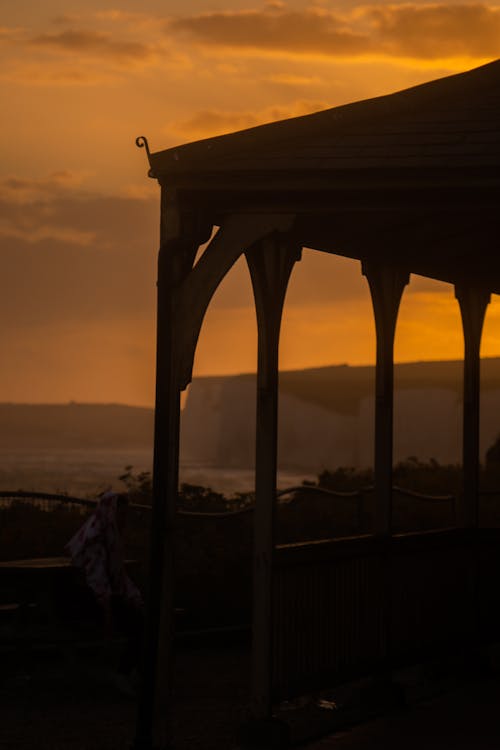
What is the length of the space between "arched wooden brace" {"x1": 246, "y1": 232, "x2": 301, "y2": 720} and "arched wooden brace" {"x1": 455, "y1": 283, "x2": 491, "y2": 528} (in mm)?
2895

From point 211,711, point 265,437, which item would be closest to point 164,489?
point 265,437

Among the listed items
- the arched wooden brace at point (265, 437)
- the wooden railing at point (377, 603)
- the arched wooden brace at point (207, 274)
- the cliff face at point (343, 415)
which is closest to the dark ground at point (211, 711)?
the wooden railing at point (377, 603)

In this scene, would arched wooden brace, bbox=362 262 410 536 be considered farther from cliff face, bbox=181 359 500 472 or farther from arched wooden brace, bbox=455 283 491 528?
cliff face, bbox=181 359 500 472

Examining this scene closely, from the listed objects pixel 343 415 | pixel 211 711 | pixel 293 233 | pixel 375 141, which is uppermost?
pixel 343 415

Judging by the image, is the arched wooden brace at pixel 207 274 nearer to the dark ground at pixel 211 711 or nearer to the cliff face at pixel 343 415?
the dark ground at pixel 211 711

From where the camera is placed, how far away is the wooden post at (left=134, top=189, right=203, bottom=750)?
7.75 metres

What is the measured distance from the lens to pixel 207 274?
25.4ft

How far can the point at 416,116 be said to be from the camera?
745 centimetres

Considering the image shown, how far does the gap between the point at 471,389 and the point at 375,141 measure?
156 inches

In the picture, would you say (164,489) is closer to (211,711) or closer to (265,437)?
(265,437)

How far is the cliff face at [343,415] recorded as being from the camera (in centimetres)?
12712

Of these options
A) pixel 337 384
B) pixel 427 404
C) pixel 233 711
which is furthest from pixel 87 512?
pixel 337 384

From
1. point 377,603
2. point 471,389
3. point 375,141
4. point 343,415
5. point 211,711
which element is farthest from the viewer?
point 343,415

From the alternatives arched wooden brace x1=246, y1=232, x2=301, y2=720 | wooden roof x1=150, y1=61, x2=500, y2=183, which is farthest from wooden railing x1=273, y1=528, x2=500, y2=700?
wooden roof x1=150, y1=61, x2=500, y2=183
